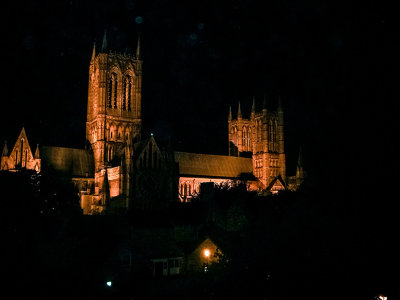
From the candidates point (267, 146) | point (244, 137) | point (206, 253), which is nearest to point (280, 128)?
point (267, 146)

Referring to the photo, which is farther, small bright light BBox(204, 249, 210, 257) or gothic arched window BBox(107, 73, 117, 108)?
gothic arched window BBox(107, 73, 117, 108)

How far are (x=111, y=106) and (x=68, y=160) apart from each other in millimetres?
13351

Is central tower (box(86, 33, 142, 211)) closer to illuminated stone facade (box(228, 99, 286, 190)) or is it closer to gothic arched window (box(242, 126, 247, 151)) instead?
illuminated stone facade (box(228, 99, 286, 190))

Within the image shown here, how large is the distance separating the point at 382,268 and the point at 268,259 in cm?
703

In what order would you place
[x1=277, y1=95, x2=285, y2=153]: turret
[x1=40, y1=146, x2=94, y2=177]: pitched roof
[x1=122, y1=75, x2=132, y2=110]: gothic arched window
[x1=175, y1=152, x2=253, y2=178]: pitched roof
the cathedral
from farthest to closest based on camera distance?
[x1=277, y1=95, x2=285, y2=153]: turret
[x1=175, y1=152, x2=253, y2=178]: pitched roof
[x1=122, y1=75, x2=132, y2=110]: gothic arched window
[x1=40, y1=146, x2=94, y2=177]: pitched roof
the cathedral

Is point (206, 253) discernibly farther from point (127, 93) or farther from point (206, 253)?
point (127, 93)

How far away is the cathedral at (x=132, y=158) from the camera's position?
76312mm

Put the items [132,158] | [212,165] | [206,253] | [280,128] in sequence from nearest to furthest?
[206,253] → [132,158] → [212,165] → [280,128]

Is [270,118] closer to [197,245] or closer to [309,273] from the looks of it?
[197,245]

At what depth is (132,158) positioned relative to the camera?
7600 centimetres

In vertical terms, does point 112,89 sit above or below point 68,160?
above

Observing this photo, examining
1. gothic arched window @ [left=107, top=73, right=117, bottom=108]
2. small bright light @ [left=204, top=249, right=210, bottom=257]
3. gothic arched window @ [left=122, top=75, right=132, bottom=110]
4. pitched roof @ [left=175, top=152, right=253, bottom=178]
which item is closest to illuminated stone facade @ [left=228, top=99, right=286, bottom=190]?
pitched roof @ [left=175, top=152, right=253, bottom=178]

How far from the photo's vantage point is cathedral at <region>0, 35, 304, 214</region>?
7631 centimetres

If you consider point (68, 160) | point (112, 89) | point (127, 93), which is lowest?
point (68, 160)
